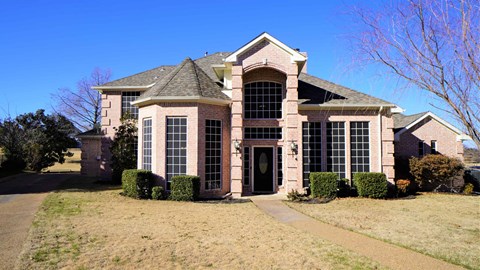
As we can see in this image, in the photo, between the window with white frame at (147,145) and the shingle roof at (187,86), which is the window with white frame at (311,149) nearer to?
the shingle roof at (187,86)

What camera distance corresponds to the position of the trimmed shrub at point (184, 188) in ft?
48.9

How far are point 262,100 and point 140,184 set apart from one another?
7.40m

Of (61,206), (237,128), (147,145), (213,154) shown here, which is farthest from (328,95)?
(61,206)

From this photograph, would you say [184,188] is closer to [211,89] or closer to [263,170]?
[263,170]

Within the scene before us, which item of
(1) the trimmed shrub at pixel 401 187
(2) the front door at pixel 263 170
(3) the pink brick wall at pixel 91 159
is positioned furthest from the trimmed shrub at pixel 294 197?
(3) the pink brick wall at pixel 91 159

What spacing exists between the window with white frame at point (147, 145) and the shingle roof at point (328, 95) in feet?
25.7

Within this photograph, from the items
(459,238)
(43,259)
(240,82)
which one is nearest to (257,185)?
(240,82)

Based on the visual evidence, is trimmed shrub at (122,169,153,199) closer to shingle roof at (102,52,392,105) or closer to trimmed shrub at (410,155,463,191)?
shingle roof at (102,52,392,105)

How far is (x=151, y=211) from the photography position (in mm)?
12328

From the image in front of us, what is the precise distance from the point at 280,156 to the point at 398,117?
38.6 feet

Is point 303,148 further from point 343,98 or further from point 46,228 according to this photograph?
point 46,228

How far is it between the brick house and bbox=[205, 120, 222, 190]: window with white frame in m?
0.05

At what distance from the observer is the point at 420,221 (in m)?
11.2

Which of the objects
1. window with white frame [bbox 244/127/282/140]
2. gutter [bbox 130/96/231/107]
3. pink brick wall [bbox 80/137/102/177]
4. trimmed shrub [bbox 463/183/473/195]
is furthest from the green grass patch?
trimmed shrub [bbox 463/183/473/195]
